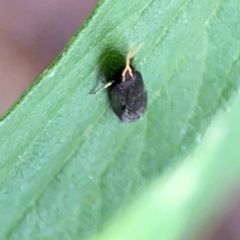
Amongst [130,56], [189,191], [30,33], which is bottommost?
[189,191]

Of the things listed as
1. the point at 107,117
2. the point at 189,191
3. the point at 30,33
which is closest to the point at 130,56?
the point at 107,117

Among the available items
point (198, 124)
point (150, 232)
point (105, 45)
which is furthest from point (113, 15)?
point (150, 232)

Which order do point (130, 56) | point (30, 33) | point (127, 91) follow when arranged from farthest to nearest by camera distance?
point (30, 33) → point (127, 91) → point (130, 56)

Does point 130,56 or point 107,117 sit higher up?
point 130,56

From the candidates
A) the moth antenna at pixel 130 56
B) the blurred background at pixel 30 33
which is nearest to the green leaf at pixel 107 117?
the moth antenna at pixel 130 56

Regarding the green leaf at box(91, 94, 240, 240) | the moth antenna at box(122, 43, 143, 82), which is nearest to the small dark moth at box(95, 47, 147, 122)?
the moth antenna at box(122, 43, 143, 82)

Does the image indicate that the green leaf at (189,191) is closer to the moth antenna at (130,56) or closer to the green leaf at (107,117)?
the green leaf at (107,117)

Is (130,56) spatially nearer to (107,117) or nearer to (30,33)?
(107,117)
